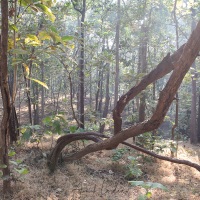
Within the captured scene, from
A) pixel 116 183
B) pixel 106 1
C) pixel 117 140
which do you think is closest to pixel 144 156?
pixel 116 183

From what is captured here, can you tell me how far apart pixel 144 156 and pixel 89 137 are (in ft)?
9.24

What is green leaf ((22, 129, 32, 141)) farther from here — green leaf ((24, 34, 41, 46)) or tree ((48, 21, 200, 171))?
green leaf ((24, 34, 41, 46))

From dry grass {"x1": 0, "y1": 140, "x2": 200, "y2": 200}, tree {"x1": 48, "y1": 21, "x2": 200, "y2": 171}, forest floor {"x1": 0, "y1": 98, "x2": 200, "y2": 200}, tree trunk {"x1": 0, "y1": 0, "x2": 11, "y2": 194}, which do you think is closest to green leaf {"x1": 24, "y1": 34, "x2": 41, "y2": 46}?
tree trunk {"x1": 0, "y1": 0, "x2": 11, "y2": 194}

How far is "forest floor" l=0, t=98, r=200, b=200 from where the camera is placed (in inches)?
163

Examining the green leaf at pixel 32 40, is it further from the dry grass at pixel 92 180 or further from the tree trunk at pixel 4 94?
the dry grass at pixel 92 180

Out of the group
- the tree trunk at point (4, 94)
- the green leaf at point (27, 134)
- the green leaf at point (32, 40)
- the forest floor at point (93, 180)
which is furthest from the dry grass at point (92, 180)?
the green leaf at point (32, 40)

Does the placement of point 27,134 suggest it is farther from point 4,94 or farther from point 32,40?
point 32,40

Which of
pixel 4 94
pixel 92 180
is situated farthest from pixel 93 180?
pixel 4 94

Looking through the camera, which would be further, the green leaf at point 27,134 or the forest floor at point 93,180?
the green leaf at point 27,134

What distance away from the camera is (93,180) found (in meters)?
5.05

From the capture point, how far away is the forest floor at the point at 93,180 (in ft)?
13.5

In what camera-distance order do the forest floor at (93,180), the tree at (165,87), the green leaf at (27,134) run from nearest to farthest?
the tree at (165,87) → the forest floor at (93,180) → the green leaf at (27,134)

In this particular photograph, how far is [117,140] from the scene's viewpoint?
3309 millimetres

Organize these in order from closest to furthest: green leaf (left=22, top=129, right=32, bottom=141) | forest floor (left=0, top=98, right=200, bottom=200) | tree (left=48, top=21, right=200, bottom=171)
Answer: tree (left=48, top=21, right=200, bottom=171) < forest floor (left=0, top=98, right=200, bottom=200) < green leaf (left=22, top=129, right=32, bottom=141)
